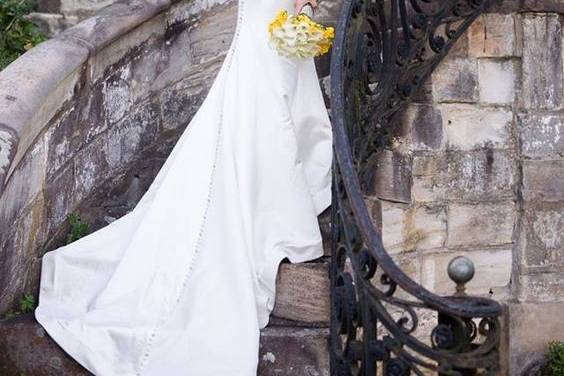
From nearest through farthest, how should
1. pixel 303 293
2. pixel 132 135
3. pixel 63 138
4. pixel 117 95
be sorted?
pixel 303 293, pixel 63 138, pixel 117 95, pixel 132 135

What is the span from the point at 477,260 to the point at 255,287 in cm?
139

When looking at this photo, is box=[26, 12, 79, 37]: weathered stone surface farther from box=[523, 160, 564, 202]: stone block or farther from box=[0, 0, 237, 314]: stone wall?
box=[523, 160, 564, 202]: stone block

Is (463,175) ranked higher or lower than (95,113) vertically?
lower

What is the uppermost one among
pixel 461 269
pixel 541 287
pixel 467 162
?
pixel 467 162

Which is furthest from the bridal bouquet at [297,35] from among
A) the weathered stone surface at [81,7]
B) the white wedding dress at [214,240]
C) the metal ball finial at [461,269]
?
the weathered stone surface at [81,7]

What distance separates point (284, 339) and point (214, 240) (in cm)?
61

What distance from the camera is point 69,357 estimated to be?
4.49 meters

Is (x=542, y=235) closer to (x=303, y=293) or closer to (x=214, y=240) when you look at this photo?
(x=303, y=293)

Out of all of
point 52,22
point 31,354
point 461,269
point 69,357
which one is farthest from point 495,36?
point 52,22

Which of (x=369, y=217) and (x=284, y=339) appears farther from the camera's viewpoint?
(x=284, y=339)

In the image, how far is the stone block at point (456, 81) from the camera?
5156mm

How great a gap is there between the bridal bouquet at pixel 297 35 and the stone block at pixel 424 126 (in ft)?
1.89

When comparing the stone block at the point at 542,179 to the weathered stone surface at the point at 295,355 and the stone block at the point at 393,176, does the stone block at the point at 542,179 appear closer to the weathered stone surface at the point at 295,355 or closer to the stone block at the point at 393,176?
the stone block at the point at 393,176


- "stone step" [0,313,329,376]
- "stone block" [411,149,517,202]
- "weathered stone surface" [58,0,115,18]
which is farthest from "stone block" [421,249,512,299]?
"weathered stone surface" [58,0,115,18]
